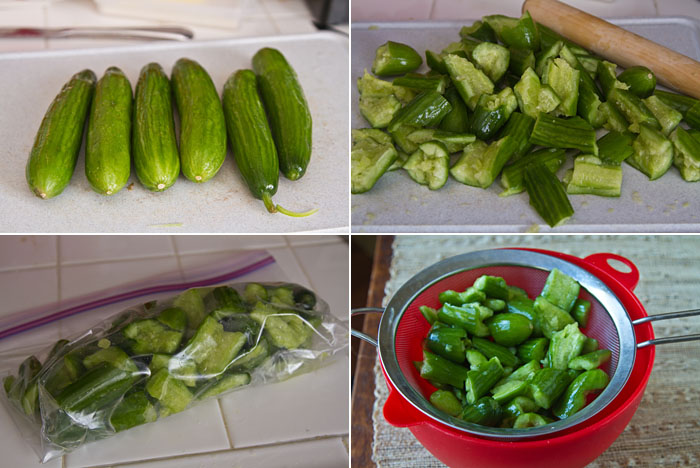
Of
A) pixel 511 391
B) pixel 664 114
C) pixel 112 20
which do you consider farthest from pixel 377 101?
pixel 112 20

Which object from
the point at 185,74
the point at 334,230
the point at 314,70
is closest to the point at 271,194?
the point at 334,230

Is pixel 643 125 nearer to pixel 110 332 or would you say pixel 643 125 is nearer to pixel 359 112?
pixel 359 112

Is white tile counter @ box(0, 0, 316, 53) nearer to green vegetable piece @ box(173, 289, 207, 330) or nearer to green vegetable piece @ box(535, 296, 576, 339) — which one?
green vegetable piece @ box(173, 289, 207, 330)

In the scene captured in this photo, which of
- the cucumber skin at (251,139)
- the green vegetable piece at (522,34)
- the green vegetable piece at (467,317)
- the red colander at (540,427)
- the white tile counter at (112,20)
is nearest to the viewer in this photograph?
the red colander at (540,427)

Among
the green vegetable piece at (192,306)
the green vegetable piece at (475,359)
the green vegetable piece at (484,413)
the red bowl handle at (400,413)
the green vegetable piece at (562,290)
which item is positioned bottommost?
the green vegetable piece at (192,306)

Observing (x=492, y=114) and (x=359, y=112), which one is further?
(x=359, y=112)

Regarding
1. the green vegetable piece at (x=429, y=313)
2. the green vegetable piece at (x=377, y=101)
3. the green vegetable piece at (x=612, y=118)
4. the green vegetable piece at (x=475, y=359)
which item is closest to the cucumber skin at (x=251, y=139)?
the green vegetable piece at (x=377, y=101)

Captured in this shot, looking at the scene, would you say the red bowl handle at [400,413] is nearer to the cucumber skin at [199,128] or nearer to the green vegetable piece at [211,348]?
the green vegetable piece at [211,348]
